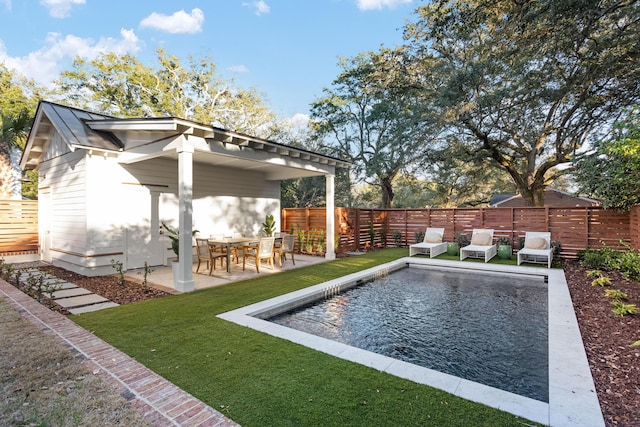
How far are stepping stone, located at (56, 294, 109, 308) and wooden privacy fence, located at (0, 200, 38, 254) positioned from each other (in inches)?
317

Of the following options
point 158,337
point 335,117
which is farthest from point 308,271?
point 335,117

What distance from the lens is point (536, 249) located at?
31.0 feet

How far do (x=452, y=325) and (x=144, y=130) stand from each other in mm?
7078

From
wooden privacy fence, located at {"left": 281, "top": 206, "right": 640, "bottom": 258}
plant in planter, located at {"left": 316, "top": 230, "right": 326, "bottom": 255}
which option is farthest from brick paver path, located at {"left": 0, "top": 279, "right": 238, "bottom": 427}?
wooden privacy fence, located at {"left": 281, "top": 206, "right": 640, "bottom": 258}

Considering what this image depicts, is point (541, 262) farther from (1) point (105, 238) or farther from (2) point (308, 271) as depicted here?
(1) point (105, 238)

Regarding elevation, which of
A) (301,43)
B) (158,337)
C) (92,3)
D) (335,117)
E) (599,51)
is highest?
(92,3)

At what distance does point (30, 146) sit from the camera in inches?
376

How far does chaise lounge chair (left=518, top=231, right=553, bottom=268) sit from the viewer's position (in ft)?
29.9

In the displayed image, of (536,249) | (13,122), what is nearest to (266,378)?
(536,249)

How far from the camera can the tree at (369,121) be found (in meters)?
16.7

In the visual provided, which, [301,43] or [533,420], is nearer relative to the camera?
[533,420]

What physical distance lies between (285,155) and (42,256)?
8.56 m

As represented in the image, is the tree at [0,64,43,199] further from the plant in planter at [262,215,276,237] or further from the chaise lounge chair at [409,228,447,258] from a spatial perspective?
the chaise lounge chair at [409,228,447,258]

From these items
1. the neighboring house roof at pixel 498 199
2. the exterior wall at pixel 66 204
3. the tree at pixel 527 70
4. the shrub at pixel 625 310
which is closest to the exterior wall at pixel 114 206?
the exterior wall at pixel 66 204
